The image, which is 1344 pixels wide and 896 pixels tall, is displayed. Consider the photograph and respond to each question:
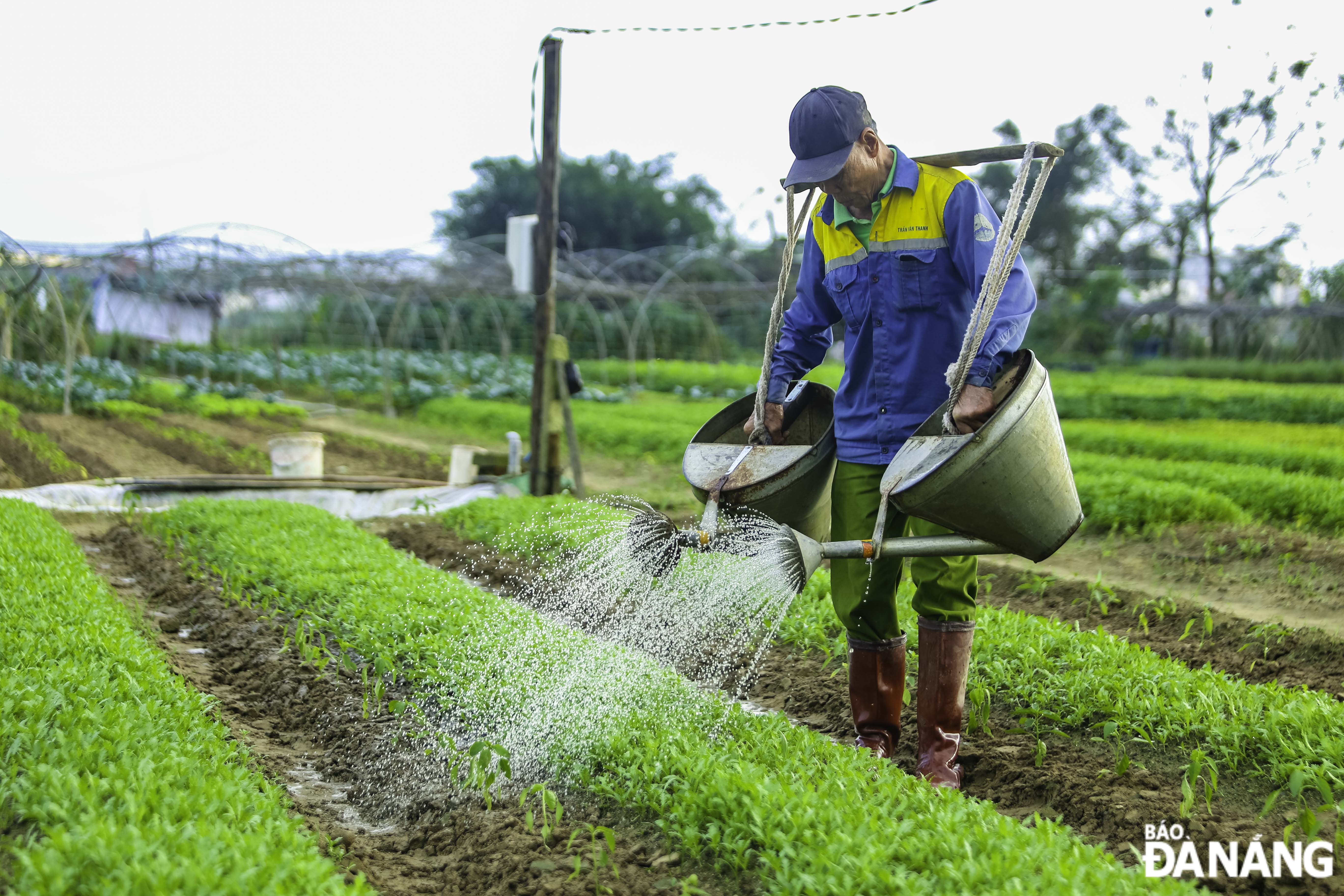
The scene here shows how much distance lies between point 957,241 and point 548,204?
5.06 metres

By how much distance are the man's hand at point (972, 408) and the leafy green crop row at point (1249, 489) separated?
175 inches

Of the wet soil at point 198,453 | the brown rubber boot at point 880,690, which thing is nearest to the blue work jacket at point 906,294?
the brown rubber boot at point 880,690

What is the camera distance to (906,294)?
2.71 m

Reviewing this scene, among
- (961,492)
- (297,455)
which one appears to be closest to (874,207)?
(961,492)

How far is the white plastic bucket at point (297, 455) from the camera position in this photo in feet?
26.5

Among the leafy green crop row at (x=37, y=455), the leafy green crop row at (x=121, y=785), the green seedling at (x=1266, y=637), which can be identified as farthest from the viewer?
the leafy green crop row at (x=37, y=455)

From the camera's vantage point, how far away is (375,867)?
92.5 inches

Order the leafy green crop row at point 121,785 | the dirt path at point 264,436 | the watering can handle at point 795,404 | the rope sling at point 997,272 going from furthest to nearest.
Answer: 1. the dirt path at point 264,436
2. the watering can handle at point 795,404
3. the rope sling at point 997,272
4. the leafy green crop row at point 121,785

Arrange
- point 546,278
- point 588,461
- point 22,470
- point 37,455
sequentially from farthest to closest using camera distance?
point 588,461
point 37,455
point 22,470
point 546,278

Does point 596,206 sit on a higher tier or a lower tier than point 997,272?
higher

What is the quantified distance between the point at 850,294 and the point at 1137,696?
1545 millimetres

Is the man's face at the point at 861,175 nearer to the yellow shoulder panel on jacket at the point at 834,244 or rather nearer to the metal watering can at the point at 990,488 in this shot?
the yellow shoulder panel on jacket at the point at 834,244

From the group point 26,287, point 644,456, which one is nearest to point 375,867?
point 644,456

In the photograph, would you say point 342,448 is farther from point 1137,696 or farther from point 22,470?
point 1137,696
